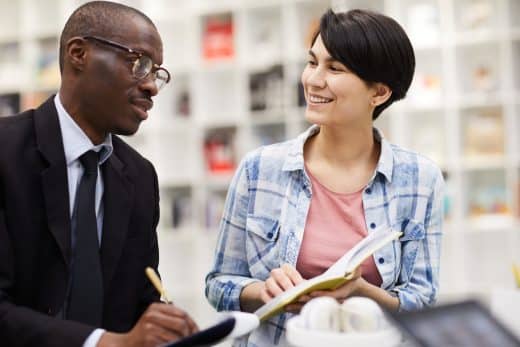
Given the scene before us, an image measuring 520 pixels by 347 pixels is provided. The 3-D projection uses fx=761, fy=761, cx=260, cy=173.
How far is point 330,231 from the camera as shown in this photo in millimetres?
1896

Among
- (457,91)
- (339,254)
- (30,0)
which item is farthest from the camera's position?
(30,0)

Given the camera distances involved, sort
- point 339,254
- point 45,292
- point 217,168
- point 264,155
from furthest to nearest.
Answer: point 217,168 < point 264,155 < point 339,254 < point 45,292

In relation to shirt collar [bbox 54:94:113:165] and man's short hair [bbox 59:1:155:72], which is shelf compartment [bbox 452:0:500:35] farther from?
shirt collar [bbox 54:94:113:165]

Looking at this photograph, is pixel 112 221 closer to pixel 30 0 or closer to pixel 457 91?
pixel 457 91

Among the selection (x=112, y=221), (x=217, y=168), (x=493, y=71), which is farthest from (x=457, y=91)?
(x=112, y=221)

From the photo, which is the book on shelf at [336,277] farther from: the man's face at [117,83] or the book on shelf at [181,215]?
the book on shelf at [181,215]

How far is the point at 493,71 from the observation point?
4.96 meters

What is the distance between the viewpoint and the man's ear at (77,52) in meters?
1.68

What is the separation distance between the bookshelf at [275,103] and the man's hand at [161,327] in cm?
377

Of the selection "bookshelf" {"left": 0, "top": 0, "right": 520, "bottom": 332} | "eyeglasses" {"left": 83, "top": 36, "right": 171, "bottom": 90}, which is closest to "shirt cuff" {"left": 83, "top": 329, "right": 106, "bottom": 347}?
"eyeglasses" {"left": 83, "top": 36, "right": 171, "bottom": 90}

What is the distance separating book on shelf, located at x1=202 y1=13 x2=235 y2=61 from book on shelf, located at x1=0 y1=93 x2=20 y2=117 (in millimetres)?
1601

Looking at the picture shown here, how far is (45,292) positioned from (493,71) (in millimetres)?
4023

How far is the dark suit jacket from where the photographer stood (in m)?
1.42

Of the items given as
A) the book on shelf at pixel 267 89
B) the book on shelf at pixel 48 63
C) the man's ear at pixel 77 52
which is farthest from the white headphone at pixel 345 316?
the book on shelf at pixel 48 63
